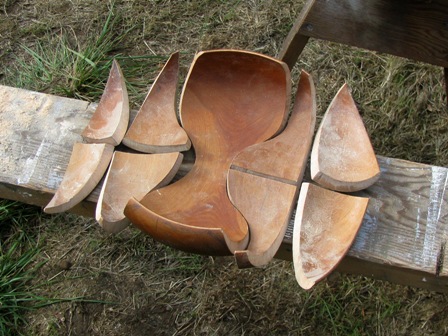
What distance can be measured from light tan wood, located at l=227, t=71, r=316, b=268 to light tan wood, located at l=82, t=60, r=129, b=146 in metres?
0.31

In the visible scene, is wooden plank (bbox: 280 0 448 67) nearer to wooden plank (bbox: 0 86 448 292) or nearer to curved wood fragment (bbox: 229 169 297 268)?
wooden plank (bbox: 0 86 448 292)

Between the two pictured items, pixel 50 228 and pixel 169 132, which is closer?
pixel 169 132

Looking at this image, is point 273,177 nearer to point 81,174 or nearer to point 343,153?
point 343,153

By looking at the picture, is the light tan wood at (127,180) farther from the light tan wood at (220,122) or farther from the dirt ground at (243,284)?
the dirt ground at (243,284)

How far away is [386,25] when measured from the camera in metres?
1.75

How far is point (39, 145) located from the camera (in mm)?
1525

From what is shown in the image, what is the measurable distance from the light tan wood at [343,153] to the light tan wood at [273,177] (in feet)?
0.14

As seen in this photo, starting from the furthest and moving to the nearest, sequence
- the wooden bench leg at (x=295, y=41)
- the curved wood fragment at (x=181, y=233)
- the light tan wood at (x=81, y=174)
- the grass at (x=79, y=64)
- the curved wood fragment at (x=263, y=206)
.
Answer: the grass at (x=79, y=64)
the wooden bench leg at (x=295, y=41)
the light tan wood at (x=81, y=174)
the curved wood fragment at (x=263, y=206)
the curved wood fragment at (x=181, y=233)

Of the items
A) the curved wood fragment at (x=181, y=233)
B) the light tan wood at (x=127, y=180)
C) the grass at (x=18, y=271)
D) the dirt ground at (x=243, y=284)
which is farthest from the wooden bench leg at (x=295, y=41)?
the grass at (x=18, y=271)

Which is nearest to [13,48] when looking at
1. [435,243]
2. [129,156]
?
[129,156]

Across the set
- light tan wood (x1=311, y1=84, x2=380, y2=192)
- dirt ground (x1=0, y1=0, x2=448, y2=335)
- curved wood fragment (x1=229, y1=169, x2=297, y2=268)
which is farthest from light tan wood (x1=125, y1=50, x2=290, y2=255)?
dirt ground (x1=0, y1=0, x2=448, y2=335)

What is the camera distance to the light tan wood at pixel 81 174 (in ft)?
4.43

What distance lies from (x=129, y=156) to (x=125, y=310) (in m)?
0.78

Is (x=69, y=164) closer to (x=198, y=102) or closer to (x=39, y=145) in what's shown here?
(x=39, y=145)
